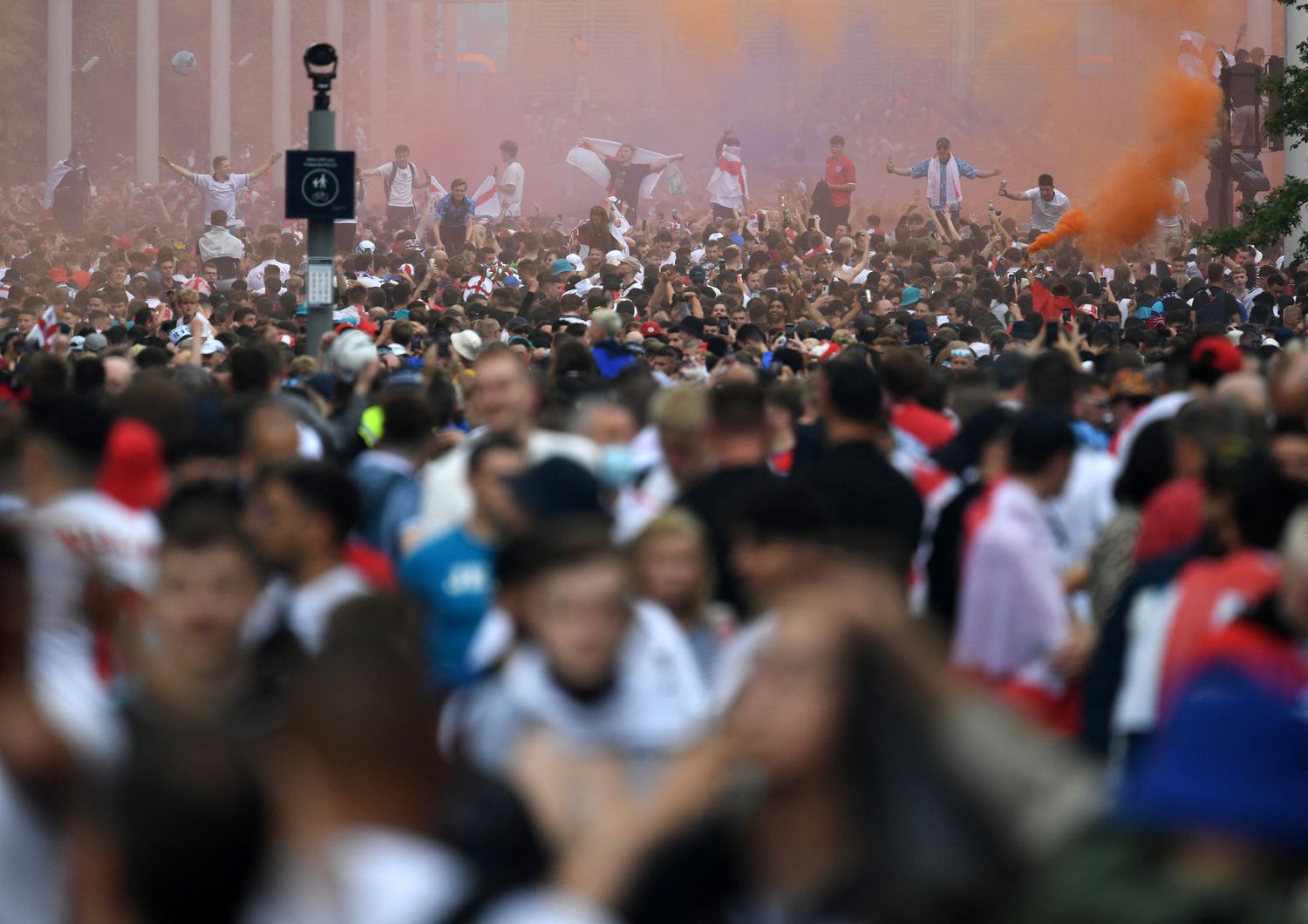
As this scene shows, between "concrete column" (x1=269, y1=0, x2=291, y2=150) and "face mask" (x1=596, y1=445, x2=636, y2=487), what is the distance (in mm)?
46370

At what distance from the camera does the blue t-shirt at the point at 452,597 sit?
5.18m

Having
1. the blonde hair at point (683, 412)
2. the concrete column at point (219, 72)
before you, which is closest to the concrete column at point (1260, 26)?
the concrete column at point (219, 72)

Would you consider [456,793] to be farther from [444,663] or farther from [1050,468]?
[1050,468]

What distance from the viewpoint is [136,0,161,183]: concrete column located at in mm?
44719

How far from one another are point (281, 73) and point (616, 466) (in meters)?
48.3

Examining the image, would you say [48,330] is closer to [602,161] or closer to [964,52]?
[602,161]

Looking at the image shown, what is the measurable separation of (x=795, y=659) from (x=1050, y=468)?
3.11 meters

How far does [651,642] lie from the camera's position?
402 cm

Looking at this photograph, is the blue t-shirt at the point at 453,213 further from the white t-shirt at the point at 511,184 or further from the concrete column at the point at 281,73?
the concrete column at the point at 281,73

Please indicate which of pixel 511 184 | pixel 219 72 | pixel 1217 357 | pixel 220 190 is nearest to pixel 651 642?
pixel 1217 357

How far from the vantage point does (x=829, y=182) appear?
3203cm

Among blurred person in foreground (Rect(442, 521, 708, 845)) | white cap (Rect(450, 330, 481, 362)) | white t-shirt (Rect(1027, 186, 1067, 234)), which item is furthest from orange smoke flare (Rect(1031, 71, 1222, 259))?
blurred person in foreground (Rect(442, 521, 708, 845))

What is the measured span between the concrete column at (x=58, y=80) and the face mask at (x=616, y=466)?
35.9 meters

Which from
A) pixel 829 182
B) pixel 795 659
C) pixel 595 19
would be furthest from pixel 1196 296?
pixel 595 19
